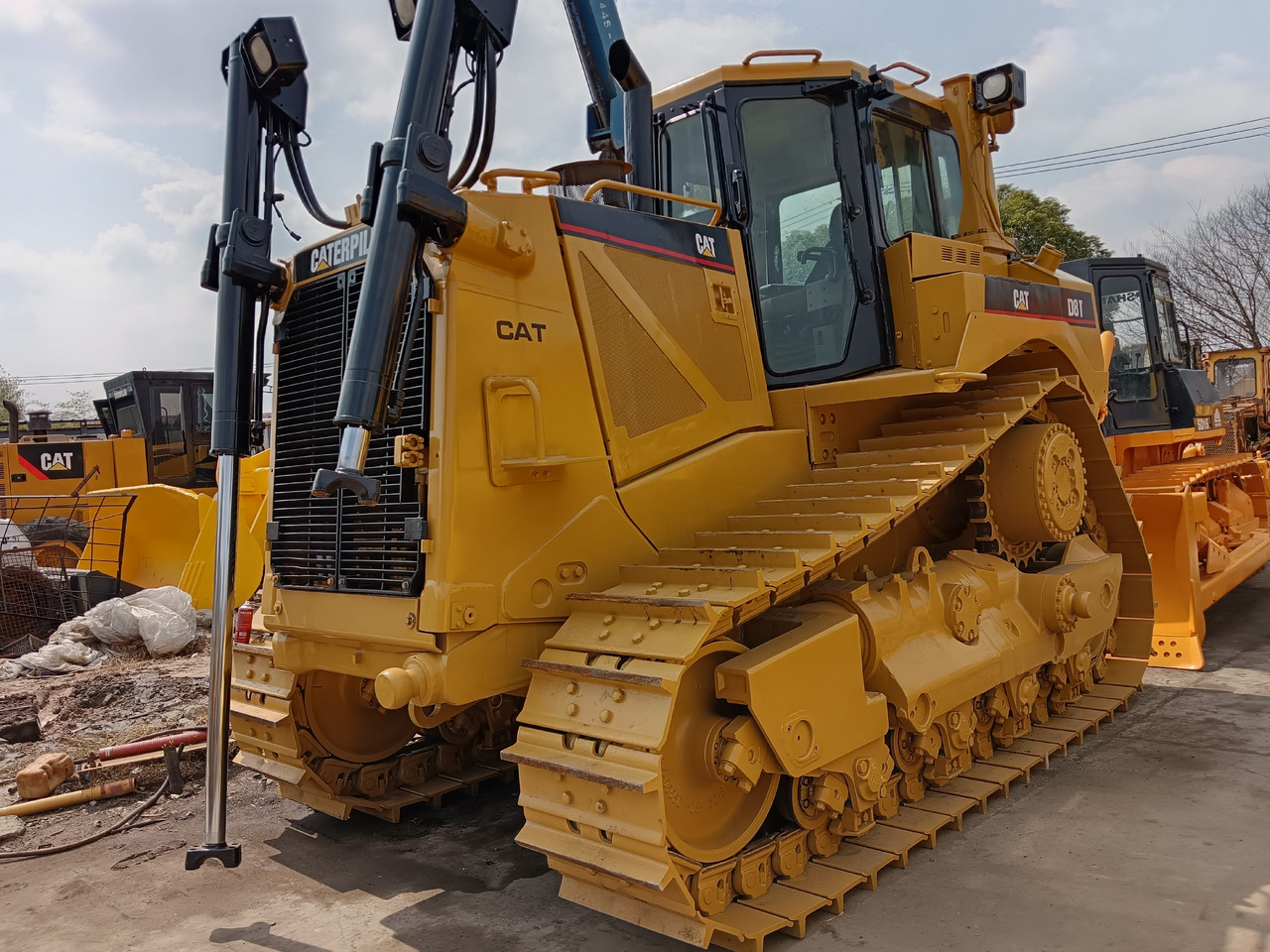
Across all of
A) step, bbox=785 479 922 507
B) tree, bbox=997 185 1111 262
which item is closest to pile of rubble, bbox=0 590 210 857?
step, bbox=785 479 922 507

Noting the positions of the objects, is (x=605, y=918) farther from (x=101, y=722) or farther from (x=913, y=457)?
(x=101, y=722)

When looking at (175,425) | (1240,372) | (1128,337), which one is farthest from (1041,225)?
(175,425)

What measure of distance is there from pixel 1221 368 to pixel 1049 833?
53.6 ft

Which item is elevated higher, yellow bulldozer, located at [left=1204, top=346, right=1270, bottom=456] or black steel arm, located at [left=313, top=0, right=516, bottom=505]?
yellow bulldozer, located at [left=1204, top=346, right=1270, bottom=456]

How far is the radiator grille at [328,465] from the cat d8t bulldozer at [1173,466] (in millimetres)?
5684

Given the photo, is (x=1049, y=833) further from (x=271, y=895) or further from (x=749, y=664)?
(x=271, y=895)

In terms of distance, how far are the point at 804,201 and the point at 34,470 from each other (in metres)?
13.0

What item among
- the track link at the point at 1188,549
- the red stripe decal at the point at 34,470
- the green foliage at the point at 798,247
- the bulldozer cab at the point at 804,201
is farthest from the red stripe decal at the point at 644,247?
the red stripe decal at the point at 34,470

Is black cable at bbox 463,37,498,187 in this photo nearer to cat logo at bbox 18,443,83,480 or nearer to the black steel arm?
the black steel arm

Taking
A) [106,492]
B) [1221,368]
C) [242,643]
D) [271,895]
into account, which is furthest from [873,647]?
[1221,368]

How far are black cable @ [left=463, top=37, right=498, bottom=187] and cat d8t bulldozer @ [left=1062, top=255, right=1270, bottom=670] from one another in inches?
227

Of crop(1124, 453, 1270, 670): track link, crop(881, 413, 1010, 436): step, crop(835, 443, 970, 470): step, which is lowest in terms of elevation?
crop(1124, 453, 1270, 670): track link

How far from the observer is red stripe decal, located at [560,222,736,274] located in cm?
404

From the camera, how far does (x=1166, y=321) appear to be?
12.0 m
